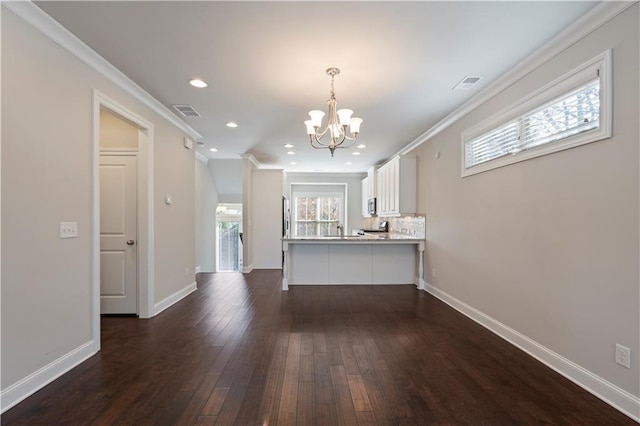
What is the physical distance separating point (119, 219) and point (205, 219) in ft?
12.4

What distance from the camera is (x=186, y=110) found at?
407 centimetres

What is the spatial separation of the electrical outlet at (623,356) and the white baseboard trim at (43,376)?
3.93 meters

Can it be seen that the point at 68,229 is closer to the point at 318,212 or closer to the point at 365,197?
the point at 365,197

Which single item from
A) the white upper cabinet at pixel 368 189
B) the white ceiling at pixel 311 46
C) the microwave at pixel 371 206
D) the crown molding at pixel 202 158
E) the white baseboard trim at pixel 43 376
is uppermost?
the white ceiling at pixel 311 46

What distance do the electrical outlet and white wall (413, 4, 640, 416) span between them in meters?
0.03

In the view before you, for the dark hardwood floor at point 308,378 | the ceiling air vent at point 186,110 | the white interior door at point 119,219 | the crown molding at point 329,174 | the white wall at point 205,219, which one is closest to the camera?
the dark hardwood floor at point 308,378

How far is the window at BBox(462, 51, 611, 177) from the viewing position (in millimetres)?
2129

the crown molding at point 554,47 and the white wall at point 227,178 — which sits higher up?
the crown molding at point 554,47

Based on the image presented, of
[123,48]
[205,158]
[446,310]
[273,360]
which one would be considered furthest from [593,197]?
[205,158]

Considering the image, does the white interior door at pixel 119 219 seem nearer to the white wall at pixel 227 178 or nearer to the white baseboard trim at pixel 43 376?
the white baseboard trim at pixel 43 376

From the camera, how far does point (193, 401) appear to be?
2.06 m

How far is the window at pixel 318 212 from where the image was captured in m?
9.95

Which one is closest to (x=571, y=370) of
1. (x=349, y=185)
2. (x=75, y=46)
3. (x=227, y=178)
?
(x=75, y=46)

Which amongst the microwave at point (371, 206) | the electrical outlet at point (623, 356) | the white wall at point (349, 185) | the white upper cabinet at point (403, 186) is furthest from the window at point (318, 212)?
the electrical outlet at point (623, 356)
